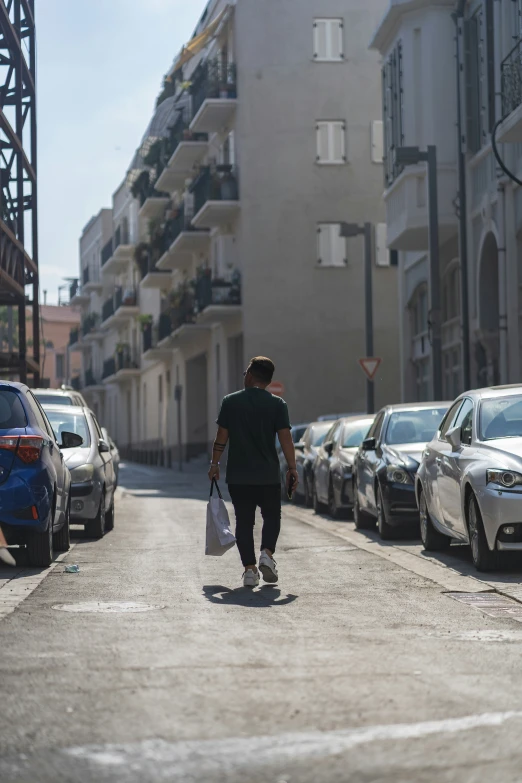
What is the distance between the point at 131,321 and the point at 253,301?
1308 inches

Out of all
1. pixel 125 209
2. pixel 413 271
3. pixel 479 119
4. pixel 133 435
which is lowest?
pixel 133 435

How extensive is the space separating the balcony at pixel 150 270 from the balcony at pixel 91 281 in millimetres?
27089

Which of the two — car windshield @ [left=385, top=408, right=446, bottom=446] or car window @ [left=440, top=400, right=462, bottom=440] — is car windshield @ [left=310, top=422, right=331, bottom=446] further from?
car window @ [left=440, top=400, right=462, bottom=440]

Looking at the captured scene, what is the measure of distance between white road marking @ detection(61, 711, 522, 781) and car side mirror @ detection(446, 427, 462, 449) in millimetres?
7892

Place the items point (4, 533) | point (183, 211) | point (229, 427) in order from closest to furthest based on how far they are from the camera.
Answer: point (229, 427)
point (4, 533)
point (183, 211)

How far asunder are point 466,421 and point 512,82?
12.8m

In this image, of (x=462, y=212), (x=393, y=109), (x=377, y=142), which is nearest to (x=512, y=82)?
(x=462, y=212)

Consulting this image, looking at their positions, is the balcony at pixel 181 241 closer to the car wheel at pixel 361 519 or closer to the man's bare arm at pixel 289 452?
the car wheel at pixel 361 519

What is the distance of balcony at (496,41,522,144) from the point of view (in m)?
23.9

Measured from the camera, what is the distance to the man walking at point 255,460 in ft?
35.5

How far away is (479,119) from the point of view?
99.8 feet

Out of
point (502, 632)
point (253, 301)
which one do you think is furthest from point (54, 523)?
point (253, 301)

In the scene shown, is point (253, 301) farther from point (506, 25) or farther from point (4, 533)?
point (4, 533)

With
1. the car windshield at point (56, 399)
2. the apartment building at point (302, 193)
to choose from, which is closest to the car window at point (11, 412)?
the car windshield at point (56, 399)
